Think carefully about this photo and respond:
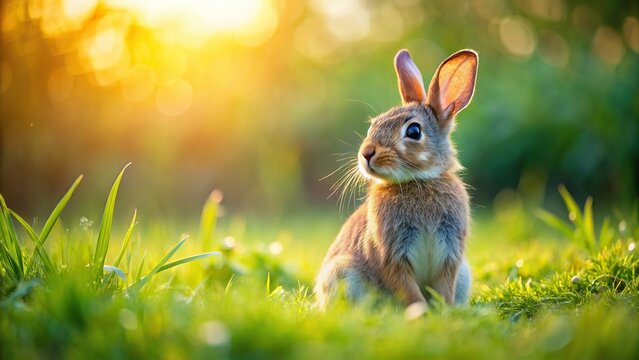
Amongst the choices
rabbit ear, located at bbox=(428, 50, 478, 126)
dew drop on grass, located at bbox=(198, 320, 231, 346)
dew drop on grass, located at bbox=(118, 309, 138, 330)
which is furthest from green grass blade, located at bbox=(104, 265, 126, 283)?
rabbit ear, located at bbox=(428, 50, 478, 126)

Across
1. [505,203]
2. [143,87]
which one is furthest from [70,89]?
[505,203]

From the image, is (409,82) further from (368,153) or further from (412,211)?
(412,211)

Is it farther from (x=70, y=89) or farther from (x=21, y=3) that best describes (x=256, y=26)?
(x=21, y=3)

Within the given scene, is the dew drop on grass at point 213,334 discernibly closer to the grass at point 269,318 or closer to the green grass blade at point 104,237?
the grass at point 269,318

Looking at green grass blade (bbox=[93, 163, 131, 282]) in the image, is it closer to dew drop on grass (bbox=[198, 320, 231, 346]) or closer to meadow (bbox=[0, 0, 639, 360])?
meadow (bbox=[0, 0, 639, 360])

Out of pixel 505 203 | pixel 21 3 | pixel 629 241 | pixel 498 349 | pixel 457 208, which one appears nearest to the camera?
pixel 498 349

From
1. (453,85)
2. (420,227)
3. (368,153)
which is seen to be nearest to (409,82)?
(453,85)

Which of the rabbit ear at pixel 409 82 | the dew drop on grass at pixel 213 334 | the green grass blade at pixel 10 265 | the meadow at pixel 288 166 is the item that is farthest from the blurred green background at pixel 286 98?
the dew drop on grass at pixel 213 334
